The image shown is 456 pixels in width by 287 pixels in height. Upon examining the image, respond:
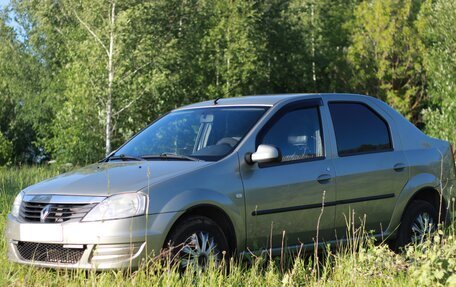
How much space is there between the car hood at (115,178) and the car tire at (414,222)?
2.51 m

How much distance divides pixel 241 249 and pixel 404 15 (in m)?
49.5

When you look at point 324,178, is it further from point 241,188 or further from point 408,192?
point 408,192

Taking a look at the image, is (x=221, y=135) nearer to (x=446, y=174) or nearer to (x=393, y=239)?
(x=393, y=239)

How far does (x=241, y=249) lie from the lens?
6.28m

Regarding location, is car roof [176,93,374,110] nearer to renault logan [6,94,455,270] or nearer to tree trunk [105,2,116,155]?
renault logan [6,94,455,270]

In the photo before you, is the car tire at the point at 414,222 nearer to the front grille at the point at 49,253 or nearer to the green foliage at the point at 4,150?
the front grille at the point at 49,253

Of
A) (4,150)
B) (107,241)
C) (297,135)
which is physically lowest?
(4,150)

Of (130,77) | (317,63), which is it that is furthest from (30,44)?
(317,63)

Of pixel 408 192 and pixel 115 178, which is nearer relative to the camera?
pixel 115 178

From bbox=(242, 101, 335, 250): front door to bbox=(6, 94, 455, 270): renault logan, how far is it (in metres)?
0.01

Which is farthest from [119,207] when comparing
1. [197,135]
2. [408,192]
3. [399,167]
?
[408,192]

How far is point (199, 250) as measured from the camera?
5832 millimetres

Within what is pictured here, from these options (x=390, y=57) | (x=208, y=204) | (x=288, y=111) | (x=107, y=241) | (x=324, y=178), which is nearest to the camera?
(x=107, y=241)

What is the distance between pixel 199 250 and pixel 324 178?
1602 millimetres
